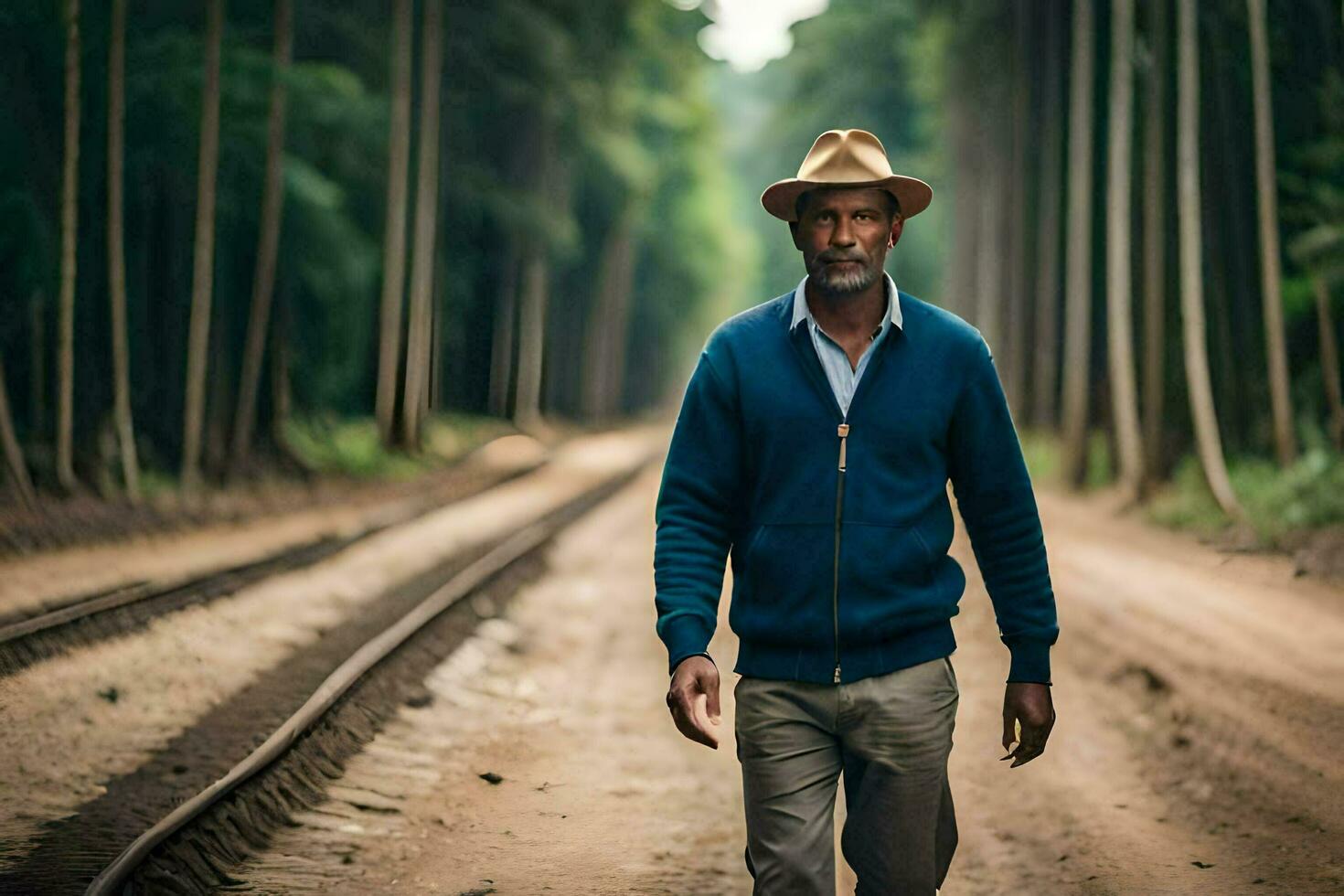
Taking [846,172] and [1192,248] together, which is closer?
[846,172]

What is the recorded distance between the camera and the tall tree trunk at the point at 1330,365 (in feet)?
58.4

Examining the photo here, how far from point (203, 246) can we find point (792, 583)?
17.2 metres

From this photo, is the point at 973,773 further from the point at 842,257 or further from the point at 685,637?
the point at 842,257

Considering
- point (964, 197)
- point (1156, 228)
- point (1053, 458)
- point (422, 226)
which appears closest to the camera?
point (1156, 228)

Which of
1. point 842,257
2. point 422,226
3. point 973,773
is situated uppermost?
point 422,226

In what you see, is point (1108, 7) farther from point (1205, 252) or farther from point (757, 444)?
point (757, 444)

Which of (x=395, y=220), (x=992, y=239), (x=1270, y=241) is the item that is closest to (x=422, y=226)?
(x=395, y=220)

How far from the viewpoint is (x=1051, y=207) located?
2553 cm

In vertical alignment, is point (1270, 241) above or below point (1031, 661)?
above

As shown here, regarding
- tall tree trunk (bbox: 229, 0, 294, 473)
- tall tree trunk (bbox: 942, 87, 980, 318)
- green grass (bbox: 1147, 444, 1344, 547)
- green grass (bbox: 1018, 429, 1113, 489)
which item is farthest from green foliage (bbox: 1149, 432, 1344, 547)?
tall tree trunk (bbox: 942, 87, 980, 318)

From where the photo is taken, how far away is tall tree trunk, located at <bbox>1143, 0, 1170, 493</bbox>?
18.4 m

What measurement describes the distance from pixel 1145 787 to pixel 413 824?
3.60 m

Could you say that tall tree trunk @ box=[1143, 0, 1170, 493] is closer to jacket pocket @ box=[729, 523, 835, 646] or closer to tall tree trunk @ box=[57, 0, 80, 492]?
tall tree trunk @ box=[57, 0, 80, 492]

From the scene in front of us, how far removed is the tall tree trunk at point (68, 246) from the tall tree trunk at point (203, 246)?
2085 millimetres
